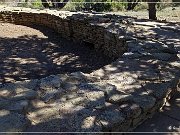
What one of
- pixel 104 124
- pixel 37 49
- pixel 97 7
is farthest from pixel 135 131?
pixel 97 7

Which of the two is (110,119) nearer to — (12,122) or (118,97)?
(118,97)

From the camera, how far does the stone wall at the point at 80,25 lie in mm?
6546

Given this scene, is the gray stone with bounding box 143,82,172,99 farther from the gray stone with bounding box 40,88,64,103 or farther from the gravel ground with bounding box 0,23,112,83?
the gravel ground with bounding box 0,23,112,83

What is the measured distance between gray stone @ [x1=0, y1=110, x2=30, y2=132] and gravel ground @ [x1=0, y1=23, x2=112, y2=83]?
3.18 m

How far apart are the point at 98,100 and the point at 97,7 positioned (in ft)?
54.4

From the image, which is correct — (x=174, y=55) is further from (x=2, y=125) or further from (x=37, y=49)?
(x=37, y=49)

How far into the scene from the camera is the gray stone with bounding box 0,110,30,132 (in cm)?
290

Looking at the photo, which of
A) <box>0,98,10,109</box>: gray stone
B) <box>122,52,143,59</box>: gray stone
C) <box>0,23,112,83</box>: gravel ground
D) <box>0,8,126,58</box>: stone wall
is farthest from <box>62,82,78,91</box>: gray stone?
<box>0,23,112,83</box>: gravel ground

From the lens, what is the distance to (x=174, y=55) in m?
4.70

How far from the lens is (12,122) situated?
298 centimetres

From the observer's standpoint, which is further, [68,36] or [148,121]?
[68,36]

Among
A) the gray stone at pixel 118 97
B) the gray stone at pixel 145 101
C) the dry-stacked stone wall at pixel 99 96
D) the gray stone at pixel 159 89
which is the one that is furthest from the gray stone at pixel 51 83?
the gray stone at pixel 159 89

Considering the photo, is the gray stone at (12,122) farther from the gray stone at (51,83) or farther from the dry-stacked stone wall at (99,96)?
the gray stone at (51,83)

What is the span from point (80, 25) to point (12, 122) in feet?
17.1
